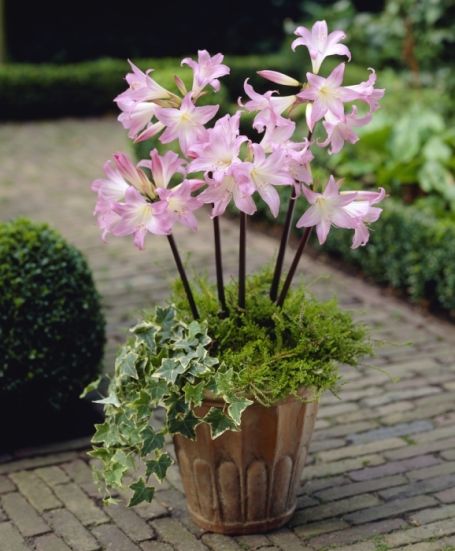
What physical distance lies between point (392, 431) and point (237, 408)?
67.1 inches

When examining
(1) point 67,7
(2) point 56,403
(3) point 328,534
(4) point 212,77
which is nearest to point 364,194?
(4) point 212,77

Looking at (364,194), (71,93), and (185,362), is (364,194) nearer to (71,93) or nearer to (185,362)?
(185,362)

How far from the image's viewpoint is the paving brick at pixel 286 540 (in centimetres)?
396

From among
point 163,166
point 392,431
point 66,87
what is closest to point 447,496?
point 392,431

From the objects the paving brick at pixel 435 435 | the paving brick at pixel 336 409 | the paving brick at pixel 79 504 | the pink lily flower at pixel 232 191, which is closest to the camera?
the pink lily flower at pixel 232 191

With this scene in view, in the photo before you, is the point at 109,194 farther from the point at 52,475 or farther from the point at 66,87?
the point at 66,87

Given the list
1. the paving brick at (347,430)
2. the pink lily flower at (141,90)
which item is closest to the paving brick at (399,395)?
the paving brick at (347,430)

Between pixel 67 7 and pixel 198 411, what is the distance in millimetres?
13973

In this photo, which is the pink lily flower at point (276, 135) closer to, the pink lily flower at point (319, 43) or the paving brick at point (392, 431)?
the pink lily flower at point (319, 43)

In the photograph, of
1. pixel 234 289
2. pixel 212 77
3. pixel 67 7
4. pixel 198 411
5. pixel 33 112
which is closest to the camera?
pixel 212 77

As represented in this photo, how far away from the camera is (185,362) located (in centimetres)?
369

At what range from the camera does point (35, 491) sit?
443 centimetres

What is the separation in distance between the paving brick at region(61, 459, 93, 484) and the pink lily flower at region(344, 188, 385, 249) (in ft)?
5.67

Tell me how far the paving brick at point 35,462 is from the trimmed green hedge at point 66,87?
9.40 metres
